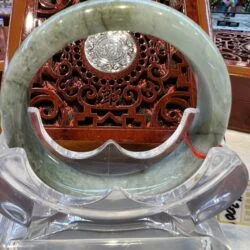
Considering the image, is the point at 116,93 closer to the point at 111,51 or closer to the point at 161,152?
the point at 111,51

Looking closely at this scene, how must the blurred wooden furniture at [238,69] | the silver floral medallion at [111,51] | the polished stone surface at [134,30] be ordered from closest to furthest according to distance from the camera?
the polished stone surface at [134,30]
the silver floral medallion at [111,51]
the blurred wooden furniture at [238,69]

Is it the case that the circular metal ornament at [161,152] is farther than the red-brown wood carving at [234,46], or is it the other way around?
the red-brown wood carving at [234,46]

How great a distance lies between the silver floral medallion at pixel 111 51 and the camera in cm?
97

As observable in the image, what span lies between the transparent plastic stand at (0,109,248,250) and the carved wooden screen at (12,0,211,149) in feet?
1.09

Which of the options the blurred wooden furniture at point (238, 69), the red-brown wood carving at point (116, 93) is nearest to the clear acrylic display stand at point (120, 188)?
the red-brown wood carving at point (116, 93)

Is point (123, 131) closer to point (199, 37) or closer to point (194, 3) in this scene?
point (194, 3)

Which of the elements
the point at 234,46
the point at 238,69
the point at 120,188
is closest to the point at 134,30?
the point at 120,188

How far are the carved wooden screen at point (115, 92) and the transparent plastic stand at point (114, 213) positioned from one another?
0.33 m

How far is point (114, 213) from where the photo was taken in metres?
0.61

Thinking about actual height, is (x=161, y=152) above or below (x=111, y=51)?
A: below

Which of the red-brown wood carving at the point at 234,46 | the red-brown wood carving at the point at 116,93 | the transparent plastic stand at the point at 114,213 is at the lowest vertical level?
the transparent plastic stand at the point at 114,213

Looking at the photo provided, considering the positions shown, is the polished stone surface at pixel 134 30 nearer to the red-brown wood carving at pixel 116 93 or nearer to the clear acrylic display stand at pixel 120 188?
the clear acrylic display stand at pixel 120 188

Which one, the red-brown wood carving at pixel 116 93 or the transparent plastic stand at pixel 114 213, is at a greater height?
the red-brown wood carving at pixel 116 93

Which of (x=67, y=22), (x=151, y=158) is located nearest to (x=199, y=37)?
(x=67, y=22)
